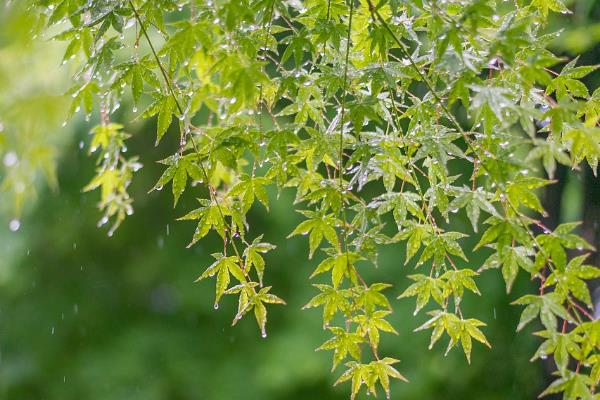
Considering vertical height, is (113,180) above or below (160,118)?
below

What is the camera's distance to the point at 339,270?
1.26 m

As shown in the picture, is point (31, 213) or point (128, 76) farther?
point (31, 213)

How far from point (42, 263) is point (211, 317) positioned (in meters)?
1.10

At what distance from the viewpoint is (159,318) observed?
434 centimetres

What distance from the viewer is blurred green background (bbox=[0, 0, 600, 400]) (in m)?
3.80

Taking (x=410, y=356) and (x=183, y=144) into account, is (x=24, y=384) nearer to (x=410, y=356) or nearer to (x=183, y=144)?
(x=410, y=356)

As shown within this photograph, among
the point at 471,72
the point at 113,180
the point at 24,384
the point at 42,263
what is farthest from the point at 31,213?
the point at 471,72

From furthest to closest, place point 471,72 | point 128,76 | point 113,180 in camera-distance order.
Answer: point 113,180 < point 128,76 < point 471,72

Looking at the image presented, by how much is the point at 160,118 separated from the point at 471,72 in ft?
1.83

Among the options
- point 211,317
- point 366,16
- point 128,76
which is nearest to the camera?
point 128,76

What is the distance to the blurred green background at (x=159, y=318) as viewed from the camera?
3.80 metres

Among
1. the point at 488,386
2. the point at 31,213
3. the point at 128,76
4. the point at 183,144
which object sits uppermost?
the point at 128,76

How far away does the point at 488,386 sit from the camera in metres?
3.89

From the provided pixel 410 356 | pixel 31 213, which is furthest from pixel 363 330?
pixel 31 213
